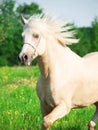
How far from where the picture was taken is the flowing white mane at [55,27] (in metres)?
5.79

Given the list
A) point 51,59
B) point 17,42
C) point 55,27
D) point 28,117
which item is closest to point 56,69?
point 51,59

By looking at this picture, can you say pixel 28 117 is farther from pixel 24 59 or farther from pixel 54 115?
pixel 24 59

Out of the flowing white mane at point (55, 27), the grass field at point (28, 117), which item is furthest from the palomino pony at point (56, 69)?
the grass field at point (28, 117)

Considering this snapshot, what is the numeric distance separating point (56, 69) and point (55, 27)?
2.00ft

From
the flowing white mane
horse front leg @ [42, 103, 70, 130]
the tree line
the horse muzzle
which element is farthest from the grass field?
the tree line

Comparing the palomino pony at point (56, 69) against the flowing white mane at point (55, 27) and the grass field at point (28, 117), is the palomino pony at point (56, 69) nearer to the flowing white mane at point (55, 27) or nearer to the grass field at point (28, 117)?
the flowing white mane at point (55, 27)

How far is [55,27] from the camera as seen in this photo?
6066 millimetres

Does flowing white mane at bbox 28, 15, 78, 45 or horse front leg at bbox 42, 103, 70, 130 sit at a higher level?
flowing white mane at bbox 28, 15, 78, 45

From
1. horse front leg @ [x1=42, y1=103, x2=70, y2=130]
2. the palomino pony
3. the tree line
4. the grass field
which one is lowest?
the tree line

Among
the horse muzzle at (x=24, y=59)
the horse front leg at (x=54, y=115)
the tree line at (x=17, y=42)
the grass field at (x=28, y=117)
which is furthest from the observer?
the tree line at (x=17, y=42)

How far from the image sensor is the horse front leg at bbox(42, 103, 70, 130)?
556cm

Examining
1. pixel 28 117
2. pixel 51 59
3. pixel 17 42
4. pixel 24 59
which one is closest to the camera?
pixel 24 59

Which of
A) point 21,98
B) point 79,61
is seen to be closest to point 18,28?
point 21,98

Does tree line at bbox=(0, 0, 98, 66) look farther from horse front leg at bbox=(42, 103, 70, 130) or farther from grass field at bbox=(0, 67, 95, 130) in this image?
horse front leg at bbox=(42, 103, 70, 130)
